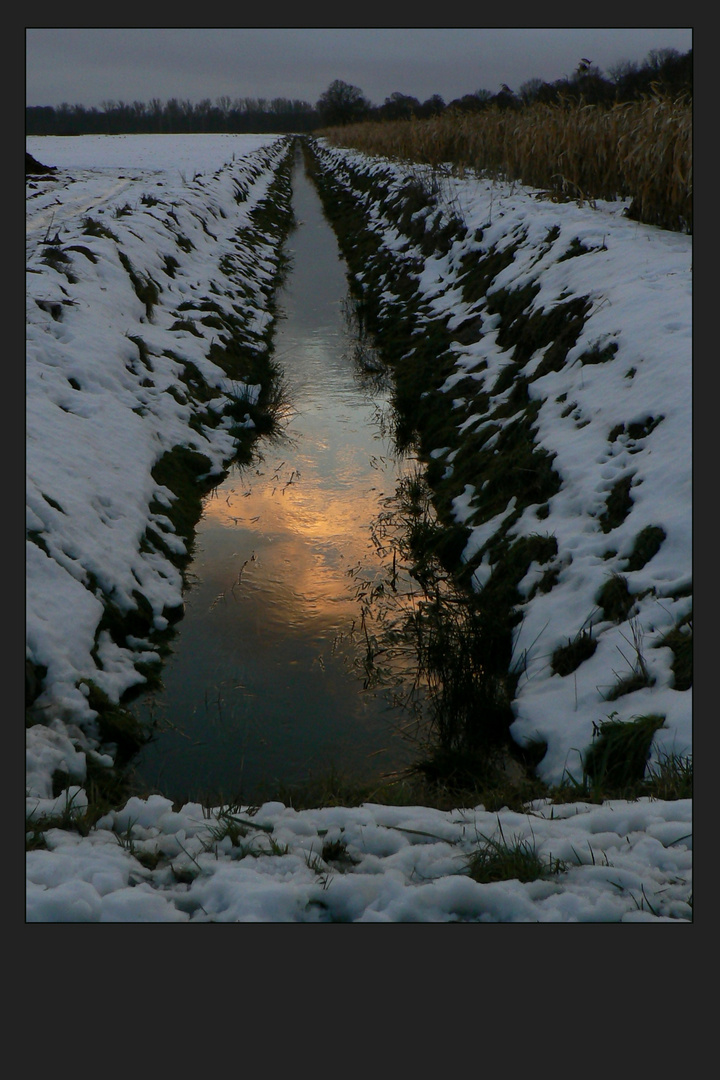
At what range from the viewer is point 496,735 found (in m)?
4.24

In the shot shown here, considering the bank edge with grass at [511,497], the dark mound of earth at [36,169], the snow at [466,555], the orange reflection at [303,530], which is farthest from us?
the dark mound of earth at [36,169]

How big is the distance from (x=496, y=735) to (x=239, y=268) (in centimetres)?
1146

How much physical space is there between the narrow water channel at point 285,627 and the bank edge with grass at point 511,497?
1.72ft

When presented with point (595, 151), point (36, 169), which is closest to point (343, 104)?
point (36, 169)

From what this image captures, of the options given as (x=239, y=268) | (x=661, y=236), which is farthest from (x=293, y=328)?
(x=661, y=236)

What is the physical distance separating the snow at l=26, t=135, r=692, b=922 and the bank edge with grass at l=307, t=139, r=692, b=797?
2.0 inches

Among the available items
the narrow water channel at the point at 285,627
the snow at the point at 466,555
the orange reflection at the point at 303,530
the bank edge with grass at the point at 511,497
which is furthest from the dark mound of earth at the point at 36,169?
the orange reflection at the point at 303,530

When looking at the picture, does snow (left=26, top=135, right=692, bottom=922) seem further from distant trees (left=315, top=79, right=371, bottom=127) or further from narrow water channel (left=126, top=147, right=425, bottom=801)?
distant trees (left=315, top=79, right=371, bottom=127)

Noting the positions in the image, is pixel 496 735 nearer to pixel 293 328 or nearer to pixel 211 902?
pixel 211 902

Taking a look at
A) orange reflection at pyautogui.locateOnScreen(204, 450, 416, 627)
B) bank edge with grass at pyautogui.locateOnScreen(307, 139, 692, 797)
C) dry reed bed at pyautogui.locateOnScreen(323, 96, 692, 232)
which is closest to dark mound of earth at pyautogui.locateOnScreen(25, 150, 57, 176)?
dry reed bed at pyautogui.locateOnScreen(323, 96, 692, 232)

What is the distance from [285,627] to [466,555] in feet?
5.02

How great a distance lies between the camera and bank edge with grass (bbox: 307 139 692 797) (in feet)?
12.3

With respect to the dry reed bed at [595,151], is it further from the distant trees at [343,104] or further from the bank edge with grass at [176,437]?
the distant trees at [343,104]

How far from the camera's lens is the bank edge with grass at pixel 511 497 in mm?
3734
